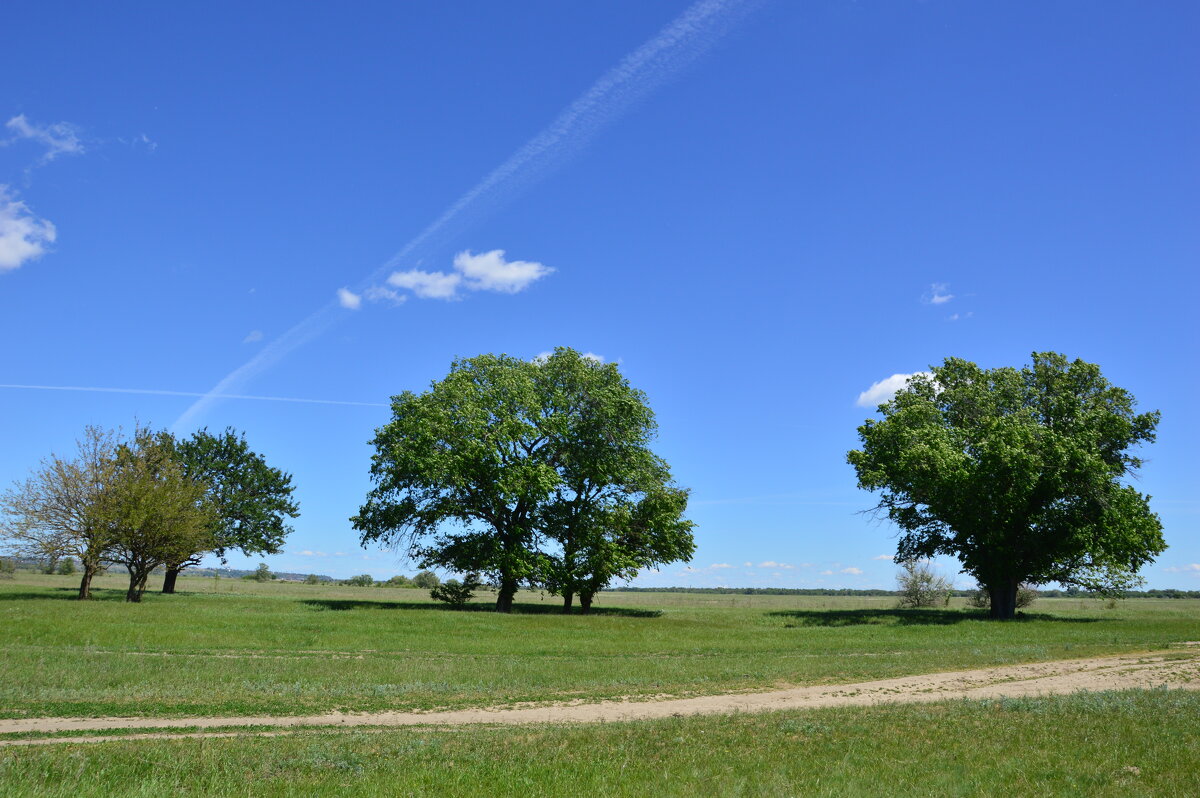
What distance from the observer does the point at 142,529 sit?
43.5 meters

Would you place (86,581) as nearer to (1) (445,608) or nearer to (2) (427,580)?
(1) (445,608)

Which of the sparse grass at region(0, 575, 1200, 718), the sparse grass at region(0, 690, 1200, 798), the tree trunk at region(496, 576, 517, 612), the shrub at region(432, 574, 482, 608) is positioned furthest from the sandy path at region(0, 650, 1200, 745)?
the shrub at region(432, 574, 482, 608)

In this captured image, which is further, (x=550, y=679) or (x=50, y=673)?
(x=550, y=679)

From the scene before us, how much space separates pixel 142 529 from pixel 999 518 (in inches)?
1878

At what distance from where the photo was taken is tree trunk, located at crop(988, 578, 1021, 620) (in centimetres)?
4612

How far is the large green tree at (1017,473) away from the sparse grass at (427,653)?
420cm

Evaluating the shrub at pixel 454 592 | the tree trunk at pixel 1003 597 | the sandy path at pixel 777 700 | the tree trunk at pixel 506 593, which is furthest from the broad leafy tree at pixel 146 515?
the tree trunk at pixel 1003 597

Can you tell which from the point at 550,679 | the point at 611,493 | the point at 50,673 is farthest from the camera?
the point at 611,493

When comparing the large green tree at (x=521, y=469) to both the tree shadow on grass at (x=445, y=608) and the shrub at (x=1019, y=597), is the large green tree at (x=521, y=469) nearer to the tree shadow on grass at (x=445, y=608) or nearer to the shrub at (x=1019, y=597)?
the tree shadow on grass at (x=445, y=608)

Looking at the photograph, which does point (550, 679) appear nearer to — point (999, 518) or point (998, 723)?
point (998, 723)

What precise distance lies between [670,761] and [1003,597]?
142 feet

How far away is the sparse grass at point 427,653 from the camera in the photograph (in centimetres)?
1630

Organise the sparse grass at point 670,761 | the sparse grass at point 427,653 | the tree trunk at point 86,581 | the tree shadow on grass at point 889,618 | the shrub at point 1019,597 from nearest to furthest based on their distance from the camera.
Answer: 1. the sparse grass at point 670,761
2. the sparse grass at point 427,653
3. the tree shadow on grass at point 889,618
4. the tree trunk at point 86,581
5. the shrub at point 1019,597

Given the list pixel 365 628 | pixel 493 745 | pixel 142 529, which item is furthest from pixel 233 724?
pixel 142 529
